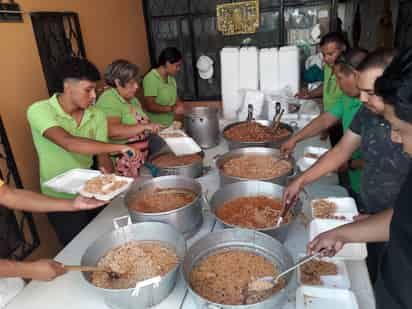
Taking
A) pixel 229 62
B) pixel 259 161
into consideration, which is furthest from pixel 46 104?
pixel 229 62

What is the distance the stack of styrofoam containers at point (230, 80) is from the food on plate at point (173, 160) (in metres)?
1.28

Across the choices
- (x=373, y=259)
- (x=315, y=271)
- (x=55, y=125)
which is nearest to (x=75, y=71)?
(x=55, y=125)

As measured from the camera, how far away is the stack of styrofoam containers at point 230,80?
10.5ft

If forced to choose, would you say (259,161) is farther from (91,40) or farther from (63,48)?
(91,40)

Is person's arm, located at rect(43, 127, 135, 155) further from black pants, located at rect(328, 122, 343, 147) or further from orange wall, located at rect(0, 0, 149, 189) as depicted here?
black pants, located at rect(328, 122, 343, 147)

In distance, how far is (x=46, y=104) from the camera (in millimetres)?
1810

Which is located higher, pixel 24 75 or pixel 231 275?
pixel 24 75

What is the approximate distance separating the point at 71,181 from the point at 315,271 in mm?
1256

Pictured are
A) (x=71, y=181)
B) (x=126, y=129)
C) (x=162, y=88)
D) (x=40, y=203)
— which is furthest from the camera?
(x=162, y=88)

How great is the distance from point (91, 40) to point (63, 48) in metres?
0.52

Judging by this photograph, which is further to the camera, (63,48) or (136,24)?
(136,24)

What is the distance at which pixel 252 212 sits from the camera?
146 cm

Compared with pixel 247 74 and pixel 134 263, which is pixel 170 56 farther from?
pixel 134 263

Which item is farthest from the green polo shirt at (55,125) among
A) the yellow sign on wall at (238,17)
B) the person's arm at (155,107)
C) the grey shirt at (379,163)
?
the yellow sign on wall at (238,17)
